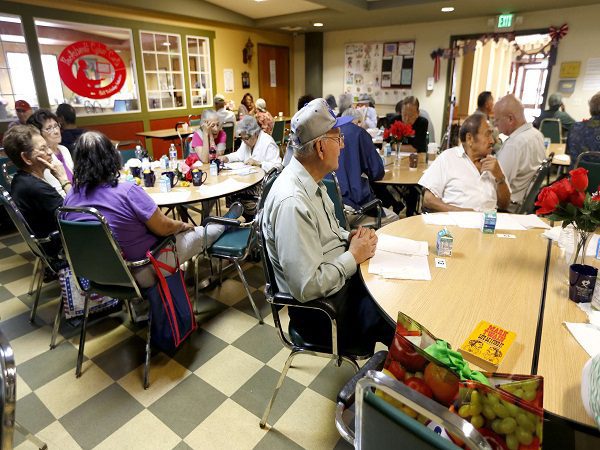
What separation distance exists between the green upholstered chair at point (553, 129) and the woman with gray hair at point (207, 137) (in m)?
4.50

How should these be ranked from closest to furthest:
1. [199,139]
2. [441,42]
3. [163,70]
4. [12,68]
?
[199,139]
[12,68]
[163,70]
[441,42]

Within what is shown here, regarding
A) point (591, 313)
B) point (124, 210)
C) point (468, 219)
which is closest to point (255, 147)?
point (124, 210)

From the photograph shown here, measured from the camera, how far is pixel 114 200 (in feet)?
6.09

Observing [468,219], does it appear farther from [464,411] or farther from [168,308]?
[168,308]

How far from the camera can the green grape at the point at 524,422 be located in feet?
1.96

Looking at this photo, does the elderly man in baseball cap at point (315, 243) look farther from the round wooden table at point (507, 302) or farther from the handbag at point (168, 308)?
the handbag at point (168, 308)

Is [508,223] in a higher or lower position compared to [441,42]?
lower

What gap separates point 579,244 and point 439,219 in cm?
73

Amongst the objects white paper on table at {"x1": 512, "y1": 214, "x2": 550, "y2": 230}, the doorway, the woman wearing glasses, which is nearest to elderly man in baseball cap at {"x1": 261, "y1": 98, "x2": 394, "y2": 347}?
white paper on table at {"x1": 512, "y1": 214, "x2": 550, "y2": 230}

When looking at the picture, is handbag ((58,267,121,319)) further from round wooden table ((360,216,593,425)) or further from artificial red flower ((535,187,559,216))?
artificial red flower ((535,187,559,216))

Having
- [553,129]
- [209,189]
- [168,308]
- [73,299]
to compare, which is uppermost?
[553,129]

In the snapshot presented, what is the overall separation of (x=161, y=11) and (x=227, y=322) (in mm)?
5685

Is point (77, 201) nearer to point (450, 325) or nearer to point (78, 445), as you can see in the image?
point (78, 445)

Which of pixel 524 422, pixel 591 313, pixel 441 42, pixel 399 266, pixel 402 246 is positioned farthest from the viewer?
pixel 441 42
